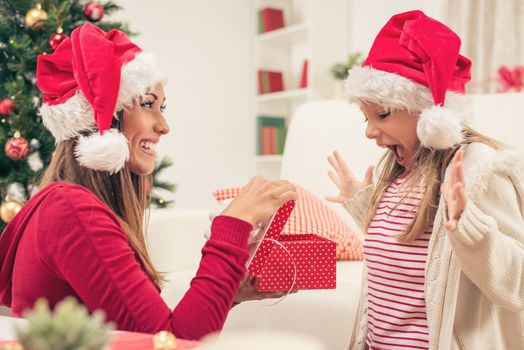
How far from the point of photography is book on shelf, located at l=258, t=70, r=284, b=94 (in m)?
4.79

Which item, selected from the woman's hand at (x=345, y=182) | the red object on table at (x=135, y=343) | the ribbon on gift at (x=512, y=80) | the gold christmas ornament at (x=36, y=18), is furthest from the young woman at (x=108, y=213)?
the ribbon on gift at (x=512, y=80)

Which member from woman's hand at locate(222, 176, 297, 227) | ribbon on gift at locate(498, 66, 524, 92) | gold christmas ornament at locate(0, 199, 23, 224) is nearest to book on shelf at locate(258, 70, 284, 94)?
ribbon on gift at locate(498, 66, 524, 92)

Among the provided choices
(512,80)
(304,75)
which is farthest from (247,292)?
(304,75)

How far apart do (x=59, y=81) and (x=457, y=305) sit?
2.97 feet

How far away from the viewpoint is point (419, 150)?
1335 millimetres

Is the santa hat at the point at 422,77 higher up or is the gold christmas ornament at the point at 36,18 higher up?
the gold christmas ornament at the point at 36,18

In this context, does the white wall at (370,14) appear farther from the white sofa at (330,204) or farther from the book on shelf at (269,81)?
the white sofa at (330,204)

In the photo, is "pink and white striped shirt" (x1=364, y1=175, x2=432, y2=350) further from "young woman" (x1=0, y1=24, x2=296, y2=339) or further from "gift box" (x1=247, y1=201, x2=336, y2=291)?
"young woman" (x1=0, y1=24, x2=296, y2=339)

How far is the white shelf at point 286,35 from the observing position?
4494 millimetres

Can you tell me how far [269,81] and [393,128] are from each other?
3.53 m

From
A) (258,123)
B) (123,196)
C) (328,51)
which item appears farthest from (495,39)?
(123,196)

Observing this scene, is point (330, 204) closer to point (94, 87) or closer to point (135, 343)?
point (94, 87)

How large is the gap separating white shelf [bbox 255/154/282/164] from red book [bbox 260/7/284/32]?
0.97 meters

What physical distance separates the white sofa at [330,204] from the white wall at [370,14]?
6.00 feet
